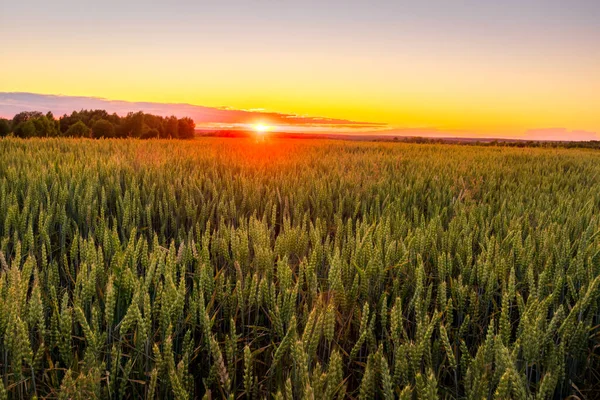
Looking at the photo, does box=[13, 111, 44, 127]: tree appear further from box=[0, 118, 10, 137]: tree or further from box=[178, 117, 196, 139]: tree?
box=[178, 117, 196, 139]: tree

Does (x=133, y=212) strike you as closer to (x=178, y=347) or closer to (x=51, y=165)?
(x=178, y=347)

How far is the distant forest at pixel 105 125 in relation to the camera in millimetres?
27594

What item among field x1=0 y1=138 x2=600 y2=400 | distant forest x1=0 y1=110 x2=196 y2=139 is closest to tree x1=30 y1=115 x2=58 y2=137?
distant forest x1=0 y1=110 x2=196 y2=139

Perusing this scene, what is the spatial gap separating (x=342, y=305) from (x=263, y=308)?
25 centimetres

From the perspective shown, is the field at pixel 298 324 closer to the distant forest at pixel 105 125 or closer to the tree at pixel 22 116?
the distant forest at pixel 105 125

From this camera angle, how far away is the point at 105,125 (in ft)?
91.0

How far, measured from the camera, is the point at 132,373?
109 cm

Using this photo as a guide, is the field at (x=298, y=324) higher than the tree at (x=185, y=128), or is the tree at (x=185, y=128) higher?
the tree at (x=185, y=128)

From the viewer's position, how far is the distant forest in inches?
1086

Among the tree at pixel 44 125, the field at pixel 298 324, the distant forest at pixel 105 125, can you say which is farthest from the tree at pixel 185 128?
the field at pixel 298 324

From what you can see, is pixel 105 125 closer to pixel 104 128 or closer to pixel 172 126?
pixel 104 128

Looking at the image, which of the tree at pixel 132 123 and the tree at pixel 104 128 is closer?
the tree at pixel 104 128

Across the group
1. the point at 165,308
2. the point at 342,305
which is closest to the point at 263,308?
the point at 342,305

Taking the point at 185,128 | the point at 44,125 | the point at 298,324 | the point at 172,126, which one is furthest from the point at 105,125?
the point at 298,324
